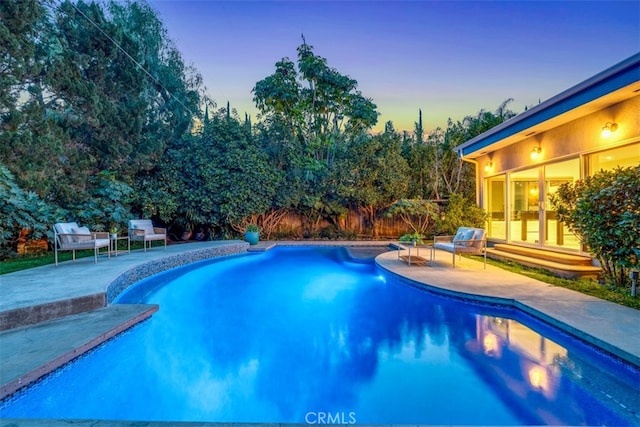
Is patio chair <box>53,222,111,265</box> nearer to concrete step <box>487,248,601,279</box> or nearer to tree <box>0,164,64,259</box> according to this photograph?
tree <box>0,164,64,259</box>

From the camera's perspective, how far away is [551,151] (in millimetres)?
6746

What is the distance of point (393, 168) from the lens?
39.8ft

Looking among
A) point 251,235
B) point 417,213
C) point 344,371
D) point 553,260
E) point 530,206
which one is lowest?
point 344,371

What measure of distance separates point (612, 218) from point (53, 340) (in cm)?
671

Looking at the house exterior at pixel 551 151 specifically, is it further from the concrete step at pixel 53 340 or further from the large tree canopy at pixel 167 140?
the concrete step at pixel 53 340

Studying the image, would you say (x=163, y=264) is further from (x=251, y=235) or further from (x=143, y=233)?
(x=251, y=235)

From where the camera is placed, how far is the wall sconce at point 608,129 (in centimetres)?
514

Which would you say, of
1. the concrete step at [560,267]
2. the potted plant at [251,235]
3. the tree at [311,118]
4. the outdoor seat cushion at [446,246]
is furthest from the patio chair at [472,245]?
the potted plant at [251,235]

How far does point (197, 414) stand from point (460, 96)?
14.0m

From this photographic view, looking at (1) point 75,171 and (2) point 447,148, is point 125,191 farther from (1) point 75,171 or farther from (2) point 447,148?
(2) point 447,148

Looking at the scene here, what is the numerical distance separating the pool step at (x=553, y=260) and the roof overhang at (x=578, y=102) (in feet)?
8.62

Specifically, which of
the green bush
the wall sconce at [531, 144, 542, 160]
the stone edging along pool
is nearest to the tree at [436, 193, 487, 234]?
the wall sconce at [531, 144, 542, 160]

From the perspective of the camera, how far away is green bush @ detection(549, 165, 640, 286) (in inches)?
157

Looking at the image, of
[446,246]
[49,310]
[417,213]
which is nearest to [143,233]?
[49,310]
